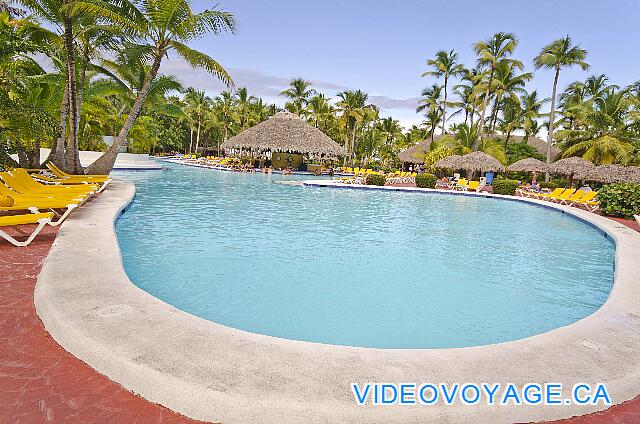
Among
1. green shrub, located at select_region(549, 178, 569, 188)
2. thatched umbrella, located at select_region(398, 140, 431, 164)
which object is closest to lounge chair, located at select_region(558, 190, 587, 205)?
green shrub, located at select_region(549, 178, 569, 188)

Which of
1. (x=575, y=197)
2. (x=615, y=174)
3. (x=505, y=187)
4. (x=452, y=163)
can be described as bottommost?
(x=575, y=197)

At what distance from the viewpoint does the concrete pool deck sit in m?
2.49

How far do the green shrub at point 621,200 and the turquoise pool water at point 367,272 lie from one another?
8.08ft

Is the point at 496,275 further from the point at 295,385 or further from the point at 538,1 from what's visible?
the point at 538,1

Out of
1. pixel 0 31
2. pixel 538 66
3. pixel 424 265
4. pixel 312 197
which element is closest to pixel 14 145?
pixel 0 31

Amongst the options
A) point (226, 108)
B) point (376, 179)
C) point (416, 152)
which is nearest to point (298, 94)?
point (226, 108)

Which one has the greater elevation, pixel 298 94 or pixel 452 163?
pixel 298 94

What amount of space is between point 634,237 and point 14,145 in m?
19.3

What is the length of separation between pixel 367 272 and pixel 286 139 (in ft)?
94.8

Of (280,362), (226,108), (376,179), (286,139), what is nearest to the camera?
(280,362)

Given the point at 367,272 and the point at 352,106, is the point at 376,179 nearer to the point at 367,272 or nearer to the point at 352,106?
the point at 367,272

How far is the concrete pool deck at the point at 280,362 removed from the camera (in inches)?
97.9

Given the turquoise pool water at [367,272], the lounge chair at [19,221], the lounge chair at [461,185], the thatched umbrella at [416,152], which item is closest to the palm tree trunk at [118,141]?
the turquoise pool water at [367,272]

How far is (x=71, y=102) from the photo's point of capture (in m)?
14.9
